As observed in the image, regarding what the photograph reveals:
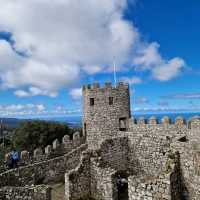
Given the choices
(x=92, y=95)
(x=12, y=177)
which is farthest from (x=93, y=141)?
(x=12, y=177)

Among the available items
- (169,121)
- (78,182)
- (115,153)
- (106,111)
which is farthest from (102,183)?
(106,111)

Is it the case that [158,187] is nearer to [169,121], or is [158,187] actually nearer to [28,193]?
[28,193]

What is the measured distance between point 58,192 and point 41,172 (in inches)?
105

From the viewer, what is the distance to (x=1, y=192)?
43.7 ft

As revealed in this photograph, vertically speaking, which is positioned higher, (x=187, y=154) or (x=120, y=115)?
(x=120, y=115)

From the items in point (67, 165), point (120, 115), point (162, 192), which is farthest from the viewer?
point (120, 115)

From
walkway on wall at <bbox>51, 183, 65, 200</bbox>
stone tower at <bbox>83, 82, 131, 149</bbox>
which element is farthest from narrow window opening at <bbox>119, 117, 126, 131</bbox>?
walkway on wall at <bbox>51, 183, 65, 200</bbox>

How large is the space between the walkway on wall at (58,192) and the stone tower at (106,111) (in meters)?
5.54

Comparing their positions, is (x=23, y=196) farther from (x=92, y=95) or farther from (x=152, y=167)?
(x=92, y=95)

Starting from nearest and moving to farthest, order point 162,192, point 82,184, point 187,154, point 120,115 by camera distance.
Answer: point 162,192 → point 187,154 → point 82,184 → point 120,115

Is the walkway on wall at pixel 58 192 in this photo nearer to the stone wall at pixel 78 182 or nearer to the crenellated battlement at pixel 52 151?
the stone wall at pixel 78 182

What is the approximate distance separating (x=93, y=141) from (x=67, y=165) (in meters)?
3.72

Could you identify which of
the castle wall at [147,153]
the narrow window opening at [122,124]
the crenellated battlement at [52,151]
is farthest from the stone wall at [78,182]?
the narrow window opening at [122,124]

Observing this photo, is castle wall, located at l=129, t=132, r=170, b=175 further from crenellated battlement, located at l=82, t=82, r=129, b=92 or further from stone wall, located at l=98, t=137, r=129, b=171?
crenellated battlement, located at l=82, t=82, r=129, b=92
